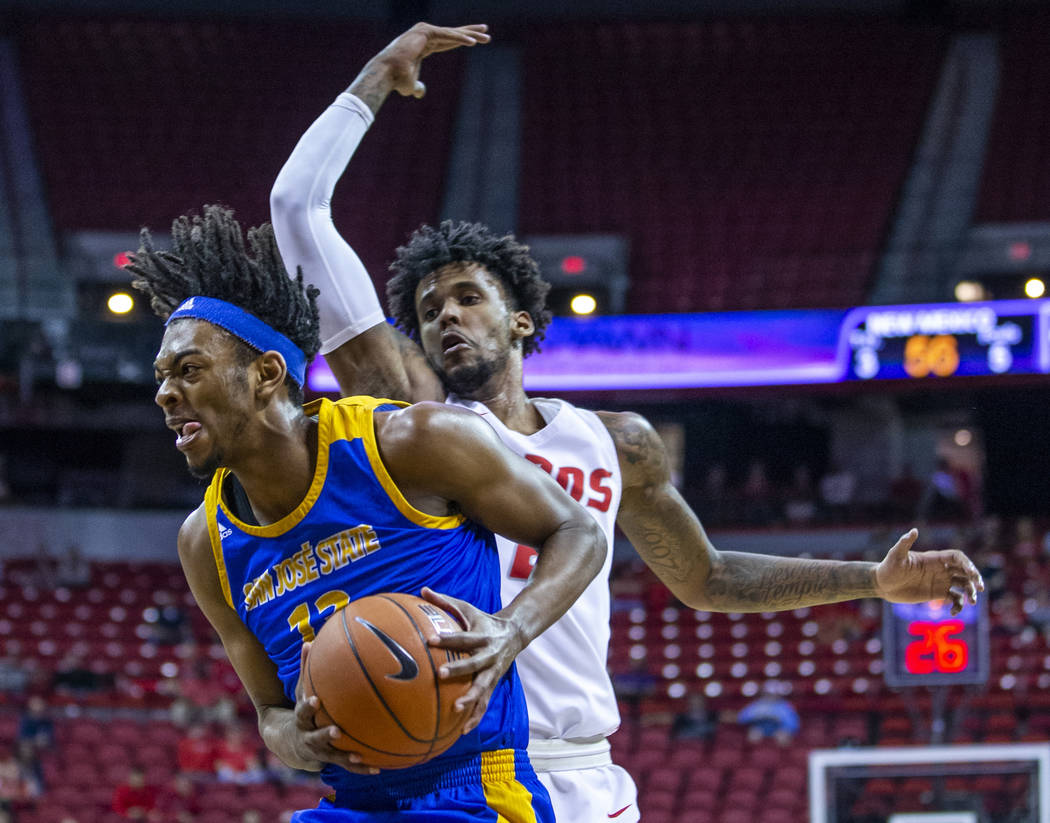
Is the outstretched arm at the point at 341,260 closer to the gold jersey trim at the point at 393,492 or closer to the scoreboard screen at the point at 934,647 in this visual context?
the gold jersey trim at the point at 393,492

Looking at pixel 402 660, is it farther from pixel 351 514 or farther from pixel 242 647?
pixel 242 647

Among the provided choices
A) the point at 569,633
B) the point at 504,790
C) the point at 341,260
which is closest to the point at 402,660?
the point at 504,790

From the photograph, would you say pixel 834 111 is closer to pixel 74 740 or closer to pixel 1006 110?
pixel 1006 110

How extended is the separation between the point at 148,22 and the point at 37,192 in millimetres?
3373

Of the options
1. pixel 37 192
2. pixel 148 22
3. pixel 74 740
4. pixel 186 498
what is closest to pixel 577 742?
pixel 74 740

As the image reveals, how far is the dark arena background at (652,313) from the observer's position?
10.9 metres

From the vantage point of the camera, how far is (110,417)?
1620cm

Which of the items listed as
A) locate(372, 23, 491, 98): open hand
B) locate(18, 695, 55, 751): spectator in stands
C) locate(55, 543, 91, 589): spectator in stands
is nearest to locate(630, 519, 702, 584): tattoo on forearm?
locate(372, 23, 491, 98): open hand

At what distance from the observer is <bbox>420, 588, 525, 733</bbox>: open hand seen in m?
1.93

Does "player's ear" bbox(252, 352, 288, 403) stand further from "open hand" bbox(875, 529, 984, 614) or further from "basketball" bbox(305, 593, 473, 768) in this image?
"open hand" bbox(875, 529, 984, 614)

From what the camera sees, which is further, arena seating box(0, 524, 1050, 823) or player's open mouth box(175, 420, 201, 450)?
arena seating box(0, 524, 1050, 823)

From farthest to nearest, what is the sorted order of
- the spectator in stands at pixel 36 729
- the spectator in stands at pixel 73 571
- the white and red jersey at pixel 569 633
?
the spectator in stands at pixel 73 571 < the spectator in stands at pixel 36 729 < the white and red jersey at pixel 569 633

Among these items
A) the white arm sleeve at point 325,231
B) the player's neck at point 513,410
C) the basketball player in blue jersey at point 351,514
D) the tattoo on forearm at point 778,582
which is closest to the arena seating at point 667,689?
the tattoo on forearm at point 778,582

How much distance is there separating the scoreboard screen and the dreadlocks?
555 centimetres
